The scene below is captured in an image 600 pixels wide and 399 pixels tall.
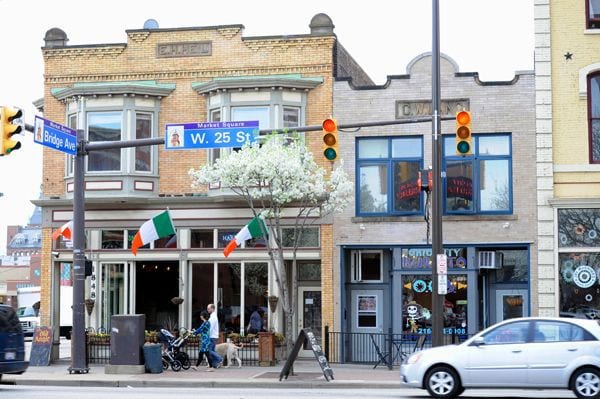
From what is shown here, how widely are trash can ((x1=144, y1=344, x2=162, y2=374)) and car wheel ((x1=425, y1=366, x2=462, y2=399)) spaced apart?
27.5 ft

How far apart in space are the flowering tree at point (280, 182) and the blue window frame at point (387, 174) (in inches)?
40.4

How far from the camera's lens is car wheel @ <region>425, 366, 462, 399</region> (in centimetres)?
1698

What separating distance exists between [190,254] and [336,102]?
5857 millimetres

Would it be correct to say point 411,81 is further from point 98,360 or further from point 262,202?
point 98,360

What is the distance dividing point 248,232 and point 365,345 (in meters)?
4.29

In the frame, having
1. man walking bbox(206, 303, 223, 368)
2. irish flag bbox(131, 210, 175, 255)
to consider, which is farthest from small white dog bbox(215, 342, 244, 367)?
irish flag bbox(131, 210, 175, 255)

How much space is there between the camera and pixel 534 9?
26.0 m

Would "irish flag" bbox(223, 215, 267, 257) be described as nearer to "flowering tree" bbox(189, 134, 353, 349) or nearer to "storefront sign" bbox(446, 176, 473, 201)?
"flowering tree" bbox(189, 134, 353, 349)

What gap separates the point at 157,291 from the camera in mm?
28141

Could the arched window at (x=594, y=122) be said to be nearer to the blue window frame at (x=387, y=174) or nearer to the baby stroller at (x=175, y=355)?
the blue window frame at (x=387, y=174)

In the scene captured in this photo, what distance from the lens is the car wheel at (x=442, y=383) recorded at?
1698 cm

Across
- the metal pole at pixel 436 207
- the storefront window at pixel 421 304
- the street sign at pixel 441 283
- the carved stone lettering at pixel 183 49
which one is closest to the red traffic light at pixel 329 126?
the metal pole at pixel 436 207

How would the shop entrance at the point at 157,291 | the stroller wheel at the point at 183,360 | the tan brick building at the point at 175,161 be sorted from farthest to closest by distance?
the shop entrance at the point at 157,291 → the tan brick building at the point at 175,161 → the stroller wheel at the point at 183,360

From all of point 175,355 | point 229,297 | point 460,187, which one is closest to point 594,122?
point 460,187
